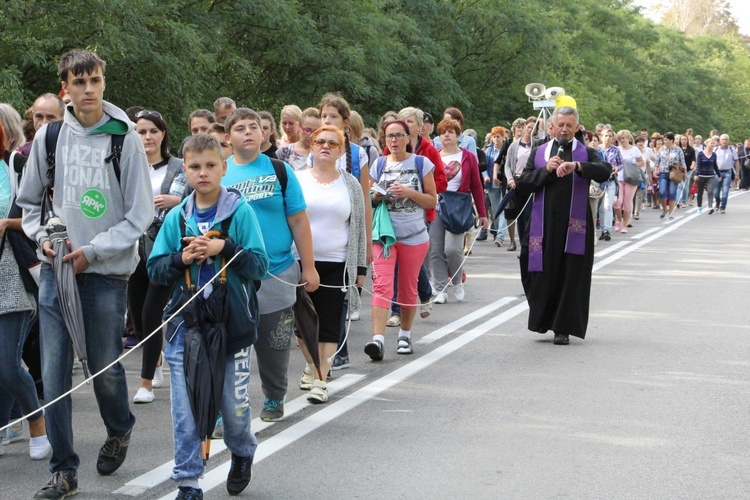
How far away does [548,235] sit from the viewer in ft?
32.2

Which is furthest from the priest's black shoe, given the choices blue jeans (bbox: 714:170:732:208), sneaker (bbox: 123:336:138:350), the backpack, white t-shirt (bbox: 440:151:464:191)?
blue jeans (bbox: 714:170:732:208)

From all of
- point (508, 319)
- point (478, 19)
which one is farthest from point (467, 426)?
point (478, 19)

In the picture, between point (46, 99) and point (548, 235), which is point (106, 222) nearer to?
point (46, 99)

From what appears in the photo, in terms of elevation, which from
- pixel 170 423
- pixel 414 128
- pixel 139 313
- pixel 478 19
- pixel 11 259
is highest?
pixel 478 19

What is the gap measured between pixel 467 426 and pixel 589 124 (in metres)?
39.1

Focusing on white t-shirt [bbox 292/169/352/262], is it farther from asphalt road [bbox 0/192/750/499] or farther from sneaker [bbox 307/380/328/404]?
Answer: asphalt road [bbox 0/192/750/499]

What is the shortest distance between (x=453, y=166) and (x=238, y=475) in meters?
6.91

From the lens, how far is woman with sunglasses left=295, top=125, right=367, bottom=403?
7.41m

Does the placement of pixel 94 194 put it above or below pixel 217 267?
above

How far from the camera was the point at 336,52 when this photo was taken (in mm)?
23703

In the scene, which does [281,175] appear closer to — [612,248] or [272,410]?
[272,410]

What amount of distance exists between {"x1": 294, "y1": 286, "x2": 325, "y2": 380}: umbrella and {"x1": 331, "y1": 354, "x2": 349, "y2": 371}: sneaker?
113 centimetres

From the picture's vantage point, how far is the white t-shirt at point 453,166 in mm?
11758

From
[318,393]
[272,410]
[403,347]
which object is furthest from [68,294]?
[403,347]
